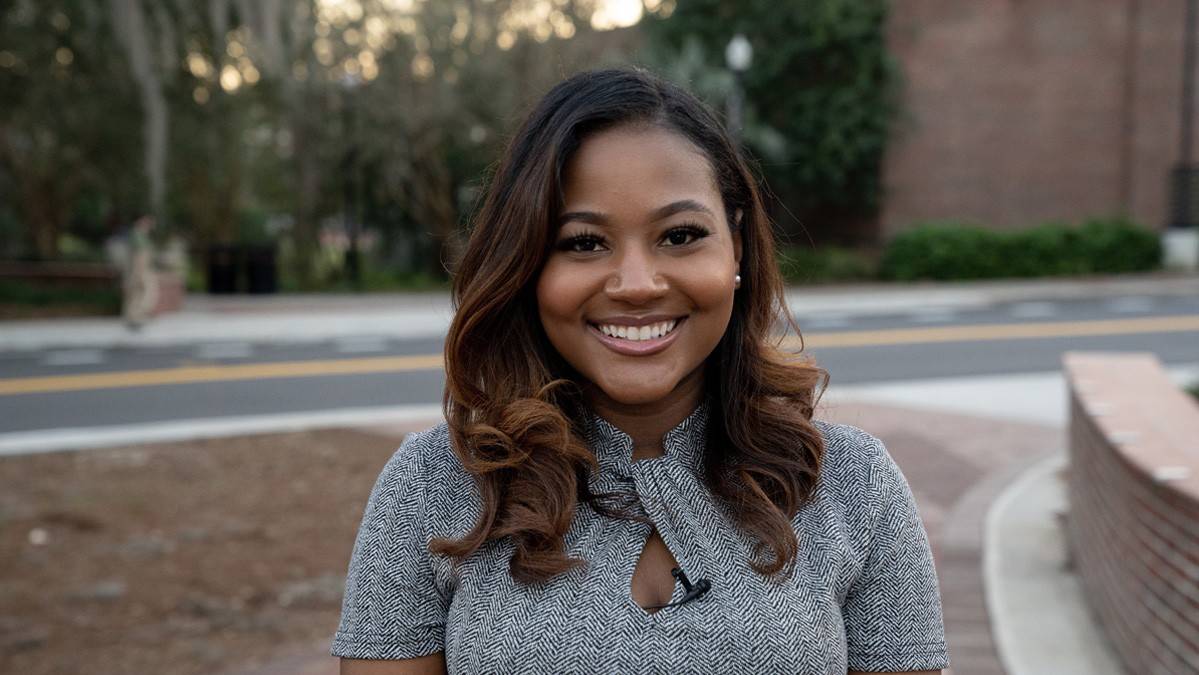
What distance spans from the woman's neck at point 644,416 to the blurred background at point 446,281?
1.81 feet

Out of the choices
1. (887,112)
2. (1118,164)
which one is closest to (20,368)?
(887,112)

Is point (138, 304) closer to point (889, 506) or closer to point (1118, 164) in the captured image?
point (889, 506)

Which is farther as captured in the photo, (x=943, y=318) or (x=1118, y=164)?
(x=1118, y=164)

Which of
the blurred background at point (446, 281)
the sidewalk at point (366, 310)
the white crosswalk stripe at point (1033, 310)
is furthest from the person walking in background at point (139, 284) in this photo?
the white crosswalk stripe at point (1033, 310)

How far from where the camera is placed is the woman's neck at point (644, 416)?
178cm

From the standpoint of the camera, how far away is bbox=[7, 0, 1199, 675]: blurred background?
4598mm

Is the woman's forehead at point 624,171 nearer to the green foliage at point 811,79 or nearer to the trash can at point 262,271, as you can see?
the trash can at point 262,271

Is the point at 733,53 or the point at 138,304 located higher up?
the point at 733,53

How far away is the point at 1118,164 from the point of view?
25.4m

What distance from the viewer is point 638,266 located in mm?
1666

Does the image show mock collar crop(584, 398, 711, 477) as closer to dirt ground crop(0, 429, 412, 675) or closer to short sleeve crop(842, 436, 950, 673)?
short sleeve crop(842, 436, 950, 673)

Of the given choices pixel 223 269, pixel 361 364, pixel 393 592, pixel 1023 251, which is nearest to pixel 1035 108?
pixel 1023 251

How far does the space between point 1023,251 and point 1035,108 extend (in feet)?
12.1

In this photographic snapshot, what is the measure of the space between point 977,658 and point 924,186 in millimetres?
22623
